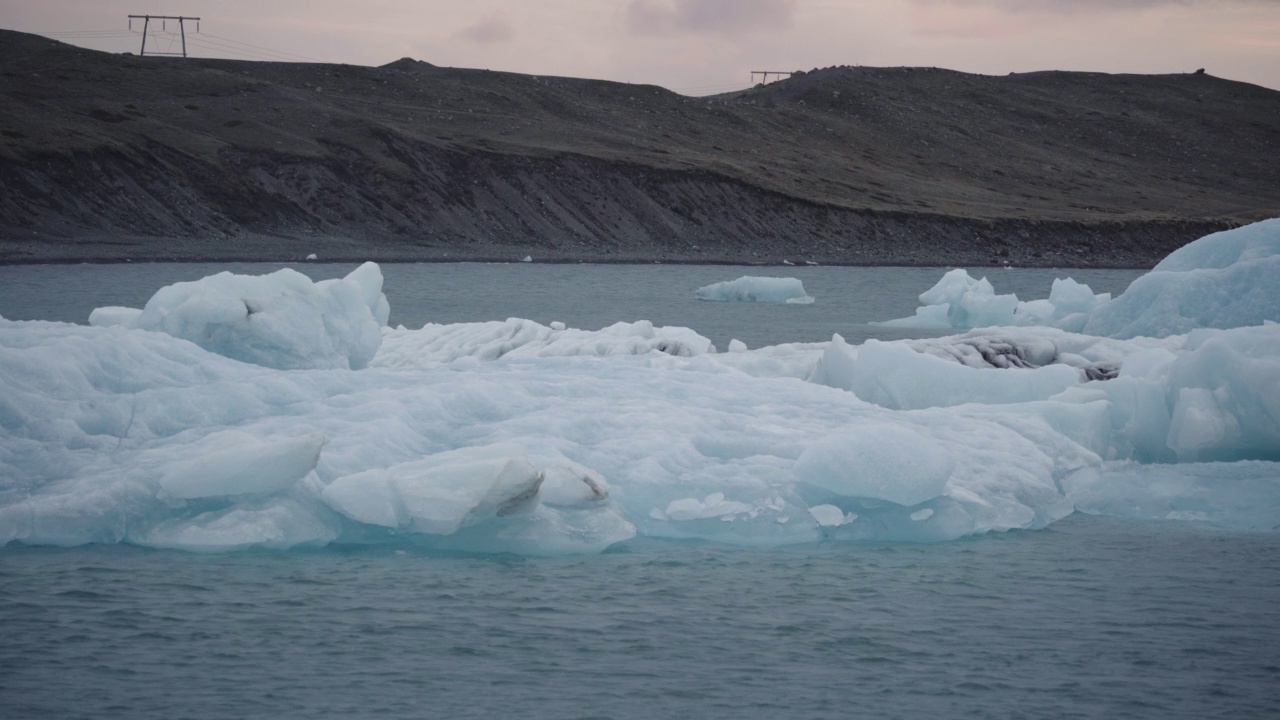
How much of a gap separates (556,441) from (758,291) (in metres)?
25.1

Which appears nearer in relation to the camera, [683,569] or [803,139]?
[683,569]

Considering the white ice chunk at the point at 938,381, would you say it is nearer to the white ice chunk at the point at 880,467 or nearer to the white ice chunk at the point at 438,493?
the white ice chunk at the point at 880,467

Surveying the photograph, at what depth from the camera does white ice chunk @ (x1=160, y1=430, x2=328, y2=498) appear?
812 centimetres

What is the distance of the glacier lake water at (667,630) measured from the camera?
6273mm

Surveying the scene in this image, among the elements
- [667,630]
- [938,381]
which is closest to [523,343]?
[938,381]

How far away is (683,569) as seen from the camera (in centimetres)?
827

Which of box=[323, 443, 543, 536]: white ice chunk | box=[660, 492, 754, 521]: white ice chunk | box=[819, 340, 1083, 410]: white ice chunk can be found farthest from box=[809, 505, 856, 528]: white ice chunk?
box=[819, 340, 1083, 410]: white ice chunk

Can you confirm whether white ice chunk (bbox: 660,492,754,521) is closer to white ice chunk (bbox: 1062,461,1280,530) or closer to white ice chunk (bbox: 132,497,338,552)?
white ice chunk (bbox: 132,497,338,552)

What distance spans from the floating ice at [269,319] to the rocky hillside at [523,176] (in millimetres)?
31707

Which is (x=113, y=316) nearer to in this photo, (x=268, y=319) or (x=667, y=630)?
(x=268, y=319)

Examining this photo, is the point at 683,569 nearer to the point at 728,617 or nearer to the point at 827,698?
Answer: the point at 728,617

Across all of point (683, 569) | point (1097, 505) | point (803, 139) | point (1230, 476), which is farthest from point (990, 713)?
point (803, 139)

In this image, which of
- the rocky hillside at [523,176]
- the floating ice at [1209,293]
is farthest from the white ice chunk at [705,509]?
the rocky hillside at [523,176]

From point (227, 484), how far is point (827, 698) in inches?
156
